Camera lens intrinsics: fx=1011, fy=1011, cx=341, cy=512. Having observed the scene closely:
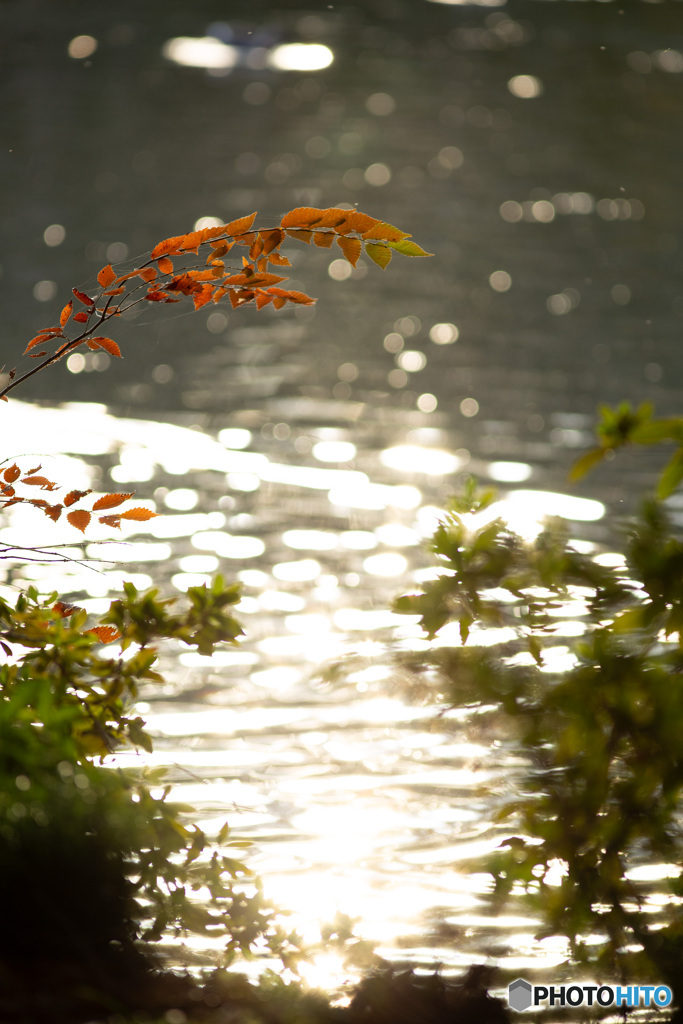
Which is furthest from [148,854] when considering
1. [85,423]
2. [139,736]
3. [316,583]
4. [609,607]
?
[85,423]

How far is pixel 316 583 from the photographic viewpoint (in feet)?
17.6

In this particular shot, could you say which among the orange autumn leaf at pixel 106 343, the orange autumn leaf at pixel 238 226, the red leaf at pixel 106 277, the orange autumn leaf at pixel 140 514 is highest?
the orange autumn leaf at pixel 238 226

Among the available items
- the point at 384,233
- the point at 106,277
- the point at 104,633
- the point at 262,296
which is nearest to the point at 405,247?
the point at 384,233

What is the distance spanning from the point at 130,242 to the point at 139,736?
42.5 ft

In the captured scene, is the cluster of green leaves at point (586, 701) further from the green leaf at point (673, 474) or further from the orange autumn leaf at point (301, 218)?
the orange autumn leaf at point (301, 218)

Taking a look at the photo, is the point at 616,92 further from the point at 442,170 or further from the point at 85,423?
the point at 85,423

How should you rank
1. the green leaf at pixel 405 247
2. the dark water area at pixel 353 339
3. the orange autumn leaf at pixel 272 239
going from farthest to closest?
the dark water area at pixel 353 339 < the orange autumn leaf at pixel 272 239 < the green leaf at pixel 405 247

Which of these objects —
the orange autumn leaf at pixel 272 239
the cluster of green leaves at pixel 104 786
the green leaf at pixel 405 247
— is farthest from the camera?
the orange autumn leaf at pixel 272 239

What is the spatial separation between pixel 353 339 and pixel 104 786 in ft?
32.0

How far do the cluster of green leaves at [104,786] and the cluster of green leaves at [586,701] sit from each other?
55 centimetres

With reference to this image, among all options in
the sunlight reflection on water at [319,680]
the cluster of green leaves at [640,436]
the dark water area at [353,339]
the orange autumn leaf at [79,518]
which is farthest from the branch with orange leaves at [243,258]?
the cluster of green leaves at [640,436]

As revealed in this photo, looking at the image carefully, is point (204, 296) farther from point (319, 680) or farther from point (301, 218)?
point (319, 680)

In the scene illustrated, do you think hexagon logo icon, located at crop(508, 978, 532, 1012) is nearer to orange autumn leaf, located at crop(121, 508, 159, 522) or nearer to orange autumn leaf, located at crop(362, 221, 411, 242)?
orange autumn leaf, located at crop(121, 508, 159, 522)

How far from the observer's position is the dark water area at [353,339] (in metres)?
3.41
